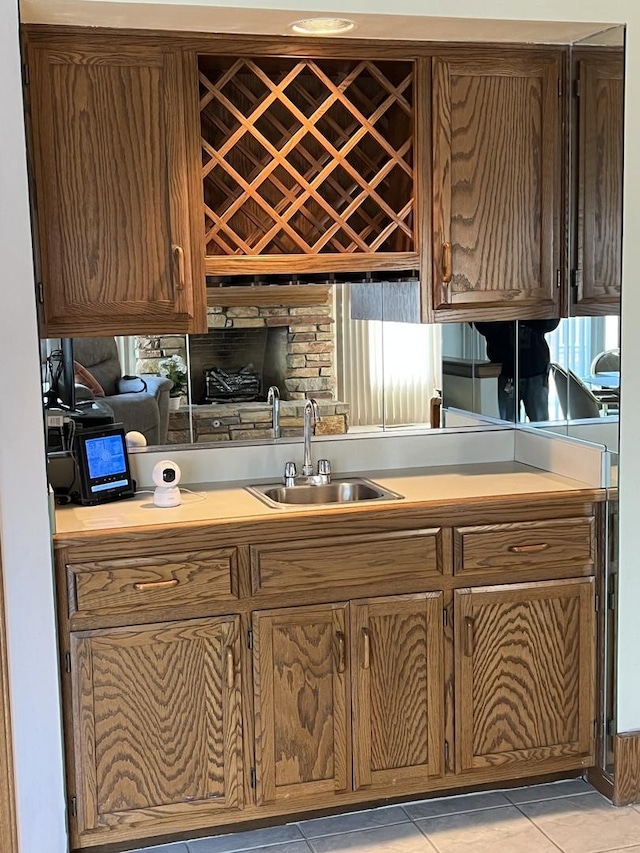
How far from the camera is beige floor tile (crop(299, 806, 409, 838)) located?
3080mm

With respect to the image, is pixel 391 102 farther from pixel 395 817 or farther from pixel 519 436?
pixel 395 817

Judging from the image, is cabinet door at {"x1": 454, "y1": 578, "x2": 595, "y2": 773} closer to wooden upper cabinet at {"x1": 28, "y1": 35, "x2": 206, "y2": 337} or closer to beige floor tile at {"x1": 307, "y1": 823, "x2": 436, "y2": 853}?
beige floor tile at {"x1": 307, "y1": 823, "x2": 436, "y2": 853}

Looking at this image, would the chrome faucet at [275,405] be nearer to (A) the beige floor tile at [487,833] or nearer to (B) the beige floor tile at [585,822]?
(A) the beige floor tile at [487,833]

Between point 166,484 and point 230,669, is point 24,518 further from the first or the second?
point 230,669

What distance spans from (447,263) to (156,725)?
62.3 inches

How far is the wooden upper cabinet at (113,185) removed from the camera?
2.88 m

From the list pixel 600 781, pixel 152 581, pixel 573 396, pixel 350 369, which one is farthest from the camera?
pixel 350 369

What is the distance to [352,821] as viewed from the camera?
123 inches

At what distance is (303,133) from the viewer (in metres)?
3.13

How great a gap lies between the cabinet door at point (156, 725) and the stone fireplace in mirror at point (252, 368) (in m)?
0.75

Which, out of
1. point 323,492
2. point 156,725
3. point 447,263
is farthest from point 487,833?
point 447,263

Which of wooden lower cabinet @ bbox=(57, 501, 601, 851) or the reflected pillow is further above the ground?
the reflected pillow

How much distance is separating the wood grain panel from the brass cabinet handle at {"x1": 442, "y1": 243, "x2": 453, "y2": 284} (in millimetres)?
1621

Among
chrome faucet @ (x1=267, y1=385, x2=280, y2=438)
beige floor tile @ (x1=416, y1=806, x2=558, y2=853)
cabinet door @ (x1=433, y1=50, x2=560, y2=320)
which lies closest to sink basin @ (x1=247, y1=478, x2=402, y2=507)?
chrome faucet @ (x1=267, y1=385, x2=280, y2=438)
